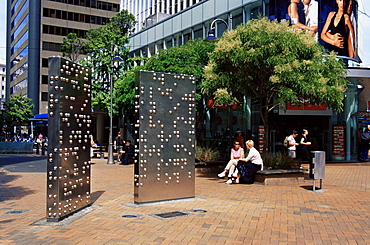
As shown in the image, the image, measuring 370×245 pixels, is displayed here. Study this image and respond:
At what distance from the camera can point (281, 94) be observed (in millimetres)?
14156

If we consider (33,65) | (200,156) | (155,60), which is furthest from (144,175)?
(33,65)

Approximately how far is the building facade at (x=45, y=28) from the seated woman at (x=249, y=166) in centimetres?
6135

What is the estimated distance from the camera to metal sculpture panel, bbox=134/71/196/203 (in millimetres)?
9570

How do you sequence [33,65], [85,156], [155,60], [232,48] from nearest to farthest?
[85,156] → [232,48] → [155,60] → [33,65]

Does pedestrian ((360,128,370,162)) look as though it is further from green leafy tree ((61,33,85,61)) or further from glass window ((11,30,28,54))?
glass window ((11,30,28,54))

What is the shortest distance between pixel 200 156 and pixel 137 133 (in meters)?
8.06

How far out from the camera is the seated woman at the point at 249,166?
13344 mm

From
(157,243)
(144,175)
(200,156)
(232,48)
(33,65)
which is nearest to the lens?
(157,243)

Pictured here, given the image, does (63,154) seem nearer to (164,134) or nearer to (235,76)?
(164,134)

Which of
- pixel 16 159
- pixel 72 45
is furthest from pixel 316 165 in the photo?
pixel 72 45

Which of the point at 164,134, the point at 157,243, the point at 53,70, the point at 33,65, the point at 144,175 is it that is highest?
the point at 33,65

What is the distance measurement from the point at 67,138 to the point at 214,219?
3095mm

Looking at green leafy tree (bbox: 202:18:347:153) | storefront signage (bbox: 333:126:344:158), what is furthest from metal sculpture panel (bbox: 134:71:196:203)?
storefront signage (bbox: 333:126:344:158)

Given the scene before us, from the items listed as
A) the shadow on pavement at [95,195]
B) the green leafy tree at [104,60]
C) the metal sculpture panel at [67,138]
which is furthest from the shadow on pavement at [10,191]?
the green leafy tree at [104,60]
